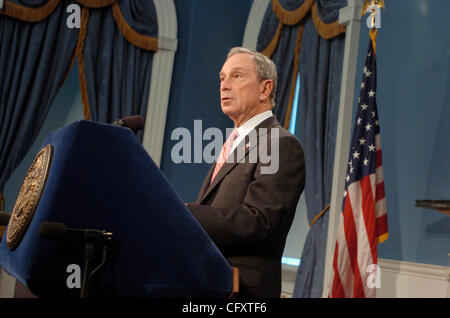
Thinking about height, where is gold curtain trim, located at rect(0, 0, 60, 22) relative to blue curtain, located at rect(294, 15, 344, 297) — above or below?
above

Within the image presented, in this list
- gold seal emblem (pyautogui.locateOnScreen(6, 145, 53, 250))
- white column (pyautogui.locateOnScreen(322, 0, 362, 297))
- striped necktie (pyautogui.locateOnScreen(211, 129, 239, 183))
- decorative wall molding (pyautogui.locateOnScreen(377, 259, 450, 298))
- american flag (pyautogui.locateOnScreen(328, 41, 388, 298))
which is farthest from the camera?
white column (pyautogui.locateOnScreen(322, 0, 362, 297))

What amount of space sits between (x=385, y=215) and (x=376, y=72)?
1159mm

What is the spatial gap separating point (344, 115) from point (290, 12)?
57.0 inches

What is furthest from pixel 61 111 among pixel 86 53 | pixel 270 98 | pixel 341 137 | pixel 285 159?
pixel 285 159

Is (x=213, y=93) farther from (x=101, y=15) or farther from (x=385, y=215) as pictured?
(x=385, y=215)

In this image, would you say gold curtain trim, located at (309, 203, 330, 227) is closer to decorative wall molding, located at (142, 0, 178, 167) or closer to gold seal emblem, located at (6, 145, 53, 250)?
decorative wall molding, located at (142, 0, 178, 167)

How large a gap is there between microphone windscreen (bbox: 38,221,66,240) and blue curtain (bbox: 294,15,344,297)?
12.5 ft

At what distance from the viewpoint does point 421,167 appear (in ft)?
13.0

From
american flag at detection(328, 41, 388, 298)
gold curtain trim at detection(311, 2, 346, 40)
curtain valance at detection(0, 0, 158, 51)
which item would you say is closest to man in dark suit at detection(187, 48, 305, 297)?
american flag at detection(328, 41, 388, 298)

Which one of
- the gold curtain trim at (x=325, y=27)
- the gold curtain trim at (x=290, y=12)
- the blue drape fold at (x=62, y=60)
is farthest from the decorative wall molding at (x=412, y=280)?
the blue drape fold at (x=62, y=60)

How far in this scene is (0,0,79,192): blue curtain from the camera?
16.4ft

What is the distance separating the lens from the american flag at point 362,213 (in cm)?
379

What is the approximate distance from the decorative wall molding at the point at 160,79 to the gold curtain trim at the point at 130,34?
0.13 meters

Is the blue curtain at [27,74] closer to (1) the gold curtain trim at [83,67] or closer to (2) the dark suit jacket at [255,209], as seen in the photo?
(1) the gold curtain trim at [83,67]
